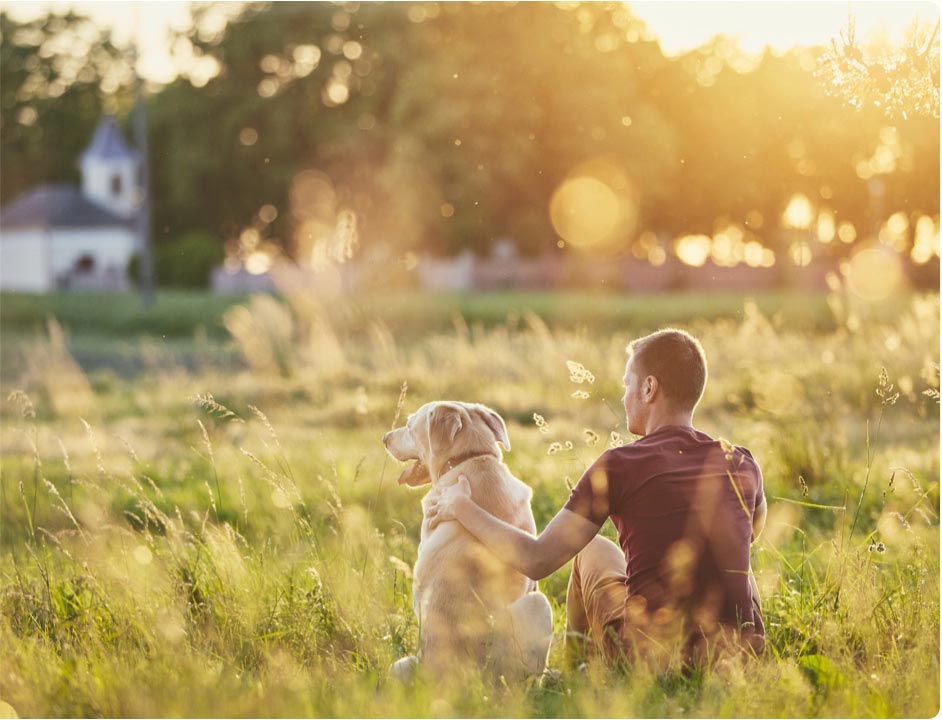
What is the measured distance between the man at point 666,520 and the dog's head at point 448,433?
0.48 ft

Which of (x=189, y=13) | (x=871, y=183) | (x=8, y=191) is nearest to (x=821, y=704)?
(x=871, y=183)

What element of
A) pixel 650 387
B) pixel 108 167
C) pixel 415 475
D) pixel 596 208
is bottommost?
pixel 415 475

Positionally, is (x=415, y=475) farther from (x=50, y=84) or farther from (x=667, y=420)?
(x=50, y=84)

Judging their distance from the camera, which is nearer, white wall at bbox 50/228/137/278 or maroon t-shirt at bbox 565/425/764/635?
maroon t-shirt at bbox 565/425/764/635

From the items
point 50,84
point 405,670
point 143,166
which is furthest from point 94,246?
point 405,670

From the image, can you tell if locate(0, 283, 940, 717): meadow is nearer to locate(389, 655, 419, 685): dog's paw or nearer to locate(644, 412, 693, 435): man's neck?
locate(389, 655, 419, 685): dog's paw

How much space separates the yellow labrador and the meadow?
4.5 inches

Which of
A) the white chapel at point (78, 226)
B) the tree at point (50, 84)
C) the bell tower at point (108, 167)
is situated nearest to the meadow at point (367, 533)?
the tree at point (50, 84)

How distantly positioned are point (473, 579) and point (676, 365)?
101 centimetres

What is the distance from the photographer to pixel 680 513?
359 centimetres

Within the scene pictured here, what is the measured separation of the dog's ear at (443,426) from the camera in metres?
3.75

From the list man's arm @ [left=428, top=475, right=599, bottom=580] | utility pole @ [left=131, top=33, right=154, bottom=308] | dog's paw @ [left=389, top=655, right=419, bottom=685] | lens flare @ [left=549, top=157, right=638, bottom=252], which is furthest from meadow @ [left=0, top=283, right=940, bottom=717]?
lens flare @ [left=549, top=157, right=638, bottom=252]

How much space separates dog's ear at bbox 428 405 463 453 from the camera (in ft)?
12.3

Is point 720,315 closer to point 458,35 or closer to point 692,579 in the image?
point 458,35
